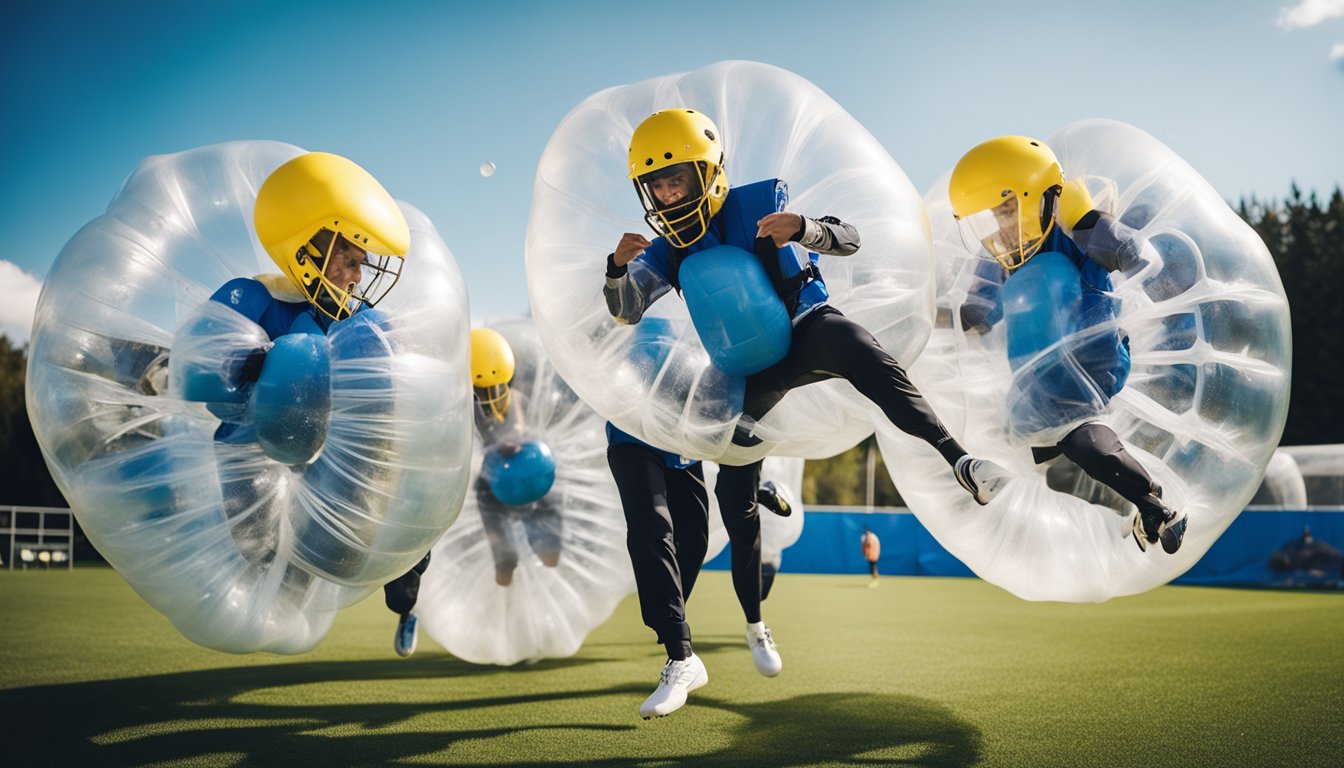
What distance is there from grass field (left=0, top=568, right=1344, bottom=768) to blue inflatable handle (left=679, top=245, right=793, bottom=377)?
68.9 inches

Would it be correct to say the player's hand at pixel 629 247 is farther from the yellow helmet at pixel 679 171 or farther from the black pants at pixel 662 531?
the black pants at pixel 662 531

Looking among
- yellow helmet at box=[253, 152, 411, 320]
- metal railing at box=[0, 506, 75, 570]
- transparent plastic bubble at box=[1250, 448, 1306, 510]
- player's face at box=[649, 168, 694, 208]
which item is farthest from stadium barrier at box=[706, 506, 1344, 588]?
metal railing at box=[0, 506, 75, 570]

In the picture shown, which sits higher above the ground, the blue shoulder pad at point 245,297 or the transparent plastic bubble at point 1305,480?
the blue shoulder pad at point 245,297

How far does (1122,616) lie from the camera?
39.3ft

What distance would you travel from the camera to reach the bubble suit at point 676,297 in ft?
14.3

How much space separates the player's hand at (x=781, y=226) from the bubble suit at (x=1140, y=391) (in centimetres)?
143

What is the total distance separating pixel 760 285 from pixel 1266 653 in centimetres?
628

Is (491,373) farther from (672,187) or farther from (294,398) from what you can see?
(672,187)

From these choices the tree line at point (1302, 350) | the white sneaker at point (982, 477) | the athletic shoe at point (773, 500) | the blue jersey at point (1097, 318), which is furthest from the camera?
the tree line at point (1302, 350)

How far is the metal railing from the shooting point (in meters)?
21.7

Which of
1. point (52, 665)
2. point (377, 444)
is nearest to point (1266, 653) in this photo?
→ point (377, 444)

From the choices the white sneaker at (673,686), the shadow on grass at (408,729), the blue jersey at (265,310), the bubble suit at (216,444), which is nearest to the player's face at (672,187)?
the bubble suit at (216,444)

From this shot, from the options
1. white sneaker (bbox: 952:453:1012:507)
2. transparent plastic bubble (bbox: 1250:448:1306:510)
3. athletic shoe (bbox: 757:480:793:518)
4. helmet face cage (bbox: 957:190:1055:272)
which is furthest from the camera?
transparent plastic bubble (bbox: 1250:448:1306:510)

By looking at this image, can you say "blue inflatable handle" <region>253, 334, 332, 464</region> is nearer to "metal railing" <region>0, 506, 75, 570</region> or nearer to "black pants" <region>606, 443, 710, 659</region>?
"black pants" <region>606, 443, 710, 659</region>
